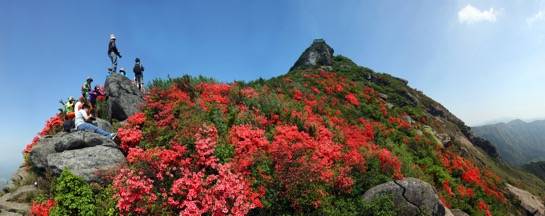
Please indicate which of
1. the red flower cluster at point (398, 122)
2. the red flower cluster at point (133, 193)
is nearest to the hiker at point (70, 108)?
the red flower cluster at point (133, 193)

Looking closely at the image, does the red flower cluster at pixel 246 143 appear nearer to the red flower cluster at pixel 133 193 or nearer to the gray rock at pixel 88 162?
the red flower cluster at pixel 133 193

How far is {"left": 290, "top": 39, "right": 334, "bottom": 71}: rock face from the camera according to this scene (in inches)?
2010

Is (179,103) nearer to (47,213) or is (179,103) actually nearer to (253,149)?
(253,149)

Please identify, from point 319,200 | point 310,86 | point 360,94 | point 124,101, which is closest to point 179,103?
point 124,101

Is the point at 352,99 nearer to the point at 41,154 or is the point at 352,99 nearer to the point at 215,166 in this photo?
the point at 215,166

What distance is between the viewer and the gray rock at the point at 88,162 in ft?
41.8

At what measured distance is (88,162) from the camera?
13.1m

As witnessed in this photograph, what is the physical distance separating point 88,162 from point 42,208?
2035mm

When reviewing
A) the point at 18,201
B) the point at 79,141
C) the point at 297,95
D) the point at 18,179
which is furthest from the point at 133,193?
the point at 297,95

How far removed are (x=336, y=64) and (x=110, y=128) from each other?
3935cm

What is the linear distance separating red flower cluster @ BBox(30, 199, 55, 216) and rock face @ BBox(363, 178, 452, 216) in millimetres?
10884

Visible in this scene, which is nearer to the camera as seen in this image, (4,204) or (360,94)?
(4,204)

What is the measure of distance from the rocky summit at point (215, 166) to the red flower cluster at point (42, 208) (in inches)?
2.0

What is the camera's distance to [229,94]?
2006cm
